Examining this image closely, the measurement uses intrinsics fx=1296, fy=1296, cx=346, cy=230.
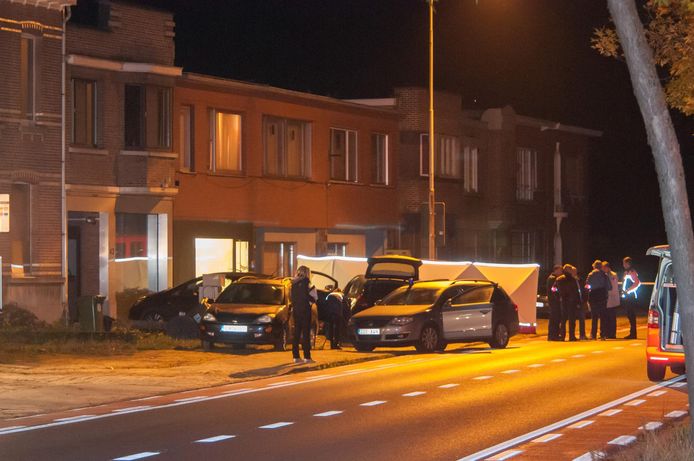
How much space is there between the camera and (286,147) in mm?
40906

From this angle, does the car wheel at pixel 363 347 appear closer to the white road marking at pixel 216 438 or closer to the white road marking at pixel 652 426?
the white road marking at pixel 652 426

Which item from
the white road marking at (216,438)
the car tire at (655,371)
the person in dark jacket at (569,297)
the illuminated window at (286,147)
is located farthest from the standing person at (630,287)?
the white road marking at (216,438)

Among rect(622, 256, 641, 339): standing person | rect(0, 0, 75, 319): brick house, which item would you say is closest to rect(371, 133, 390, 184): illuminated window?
rect(0, 0, 75, 319): brick house

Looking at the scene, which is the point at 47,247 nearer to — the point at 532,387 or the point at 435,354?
the point at 435,354

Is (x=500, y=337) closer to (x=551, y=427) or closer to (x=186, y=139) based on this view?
(x=186, y=139)

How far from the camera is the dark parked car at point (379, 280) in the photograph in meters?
29.7

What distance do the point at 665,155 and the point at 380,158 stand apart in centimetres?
3612

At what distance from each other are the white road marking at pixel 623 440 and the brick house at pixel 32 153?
21166mm

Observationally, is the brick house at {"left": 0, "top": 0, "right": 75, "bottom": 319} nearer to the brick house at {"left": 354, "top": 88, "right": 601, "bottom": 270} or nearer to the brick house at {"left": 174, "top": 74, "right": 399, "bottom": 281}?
the brick house at {"left": 174, "top": 74, "right": 399, "bottom": 281}

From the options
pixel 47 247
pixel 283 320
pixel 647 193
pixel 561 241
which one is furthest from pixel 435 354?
pixel 647 193

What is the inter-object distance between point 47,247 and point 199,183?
6.07 metres

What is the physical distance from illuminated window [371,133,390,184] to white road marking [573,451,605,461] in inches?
1324

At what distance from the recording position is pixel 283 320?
26.3 meters

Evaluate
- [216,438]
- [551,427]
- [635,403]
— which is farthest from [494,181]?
[216,438]
